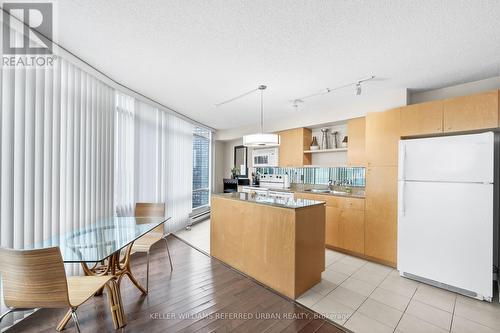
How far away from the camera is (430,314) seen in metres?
2.02

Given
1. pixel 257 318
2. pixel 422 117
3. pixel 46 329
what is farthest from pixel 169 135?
pixel 422 117

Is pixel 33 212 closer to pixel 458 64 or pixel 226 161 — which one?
pixel 458 64

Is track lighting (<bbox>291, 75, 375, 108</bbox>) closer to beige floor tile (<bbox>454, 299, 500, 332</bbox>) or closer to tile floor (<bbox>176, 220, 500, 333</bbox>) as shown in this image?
tile floor (<bbox>176, 220, 500, 333</bbox>)

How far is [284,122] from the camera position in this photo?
4871 millimetres

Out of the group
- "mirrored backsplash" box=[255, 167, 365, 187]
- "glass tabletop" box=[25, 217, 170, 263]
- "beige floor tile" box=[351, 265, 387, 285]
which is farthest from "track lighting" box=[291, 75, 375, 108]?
"glass tabletop" box=[25, 217, 170, 263]

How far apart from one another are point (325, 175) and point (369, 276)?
209cm

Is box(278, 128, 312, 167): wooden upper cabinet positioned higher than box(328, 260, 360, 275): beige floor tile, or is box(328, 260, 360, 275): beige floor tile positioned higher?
box(278, 128, 312, 167): wooden upper cabinet

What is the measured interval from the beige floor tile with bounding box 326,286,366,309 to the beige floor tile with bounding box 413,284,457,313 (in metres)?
0.64

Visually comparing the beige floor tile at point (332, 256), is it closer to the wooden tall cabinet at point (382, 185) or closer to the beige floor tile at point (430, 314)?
the wooden tall cabinet at point (382, 185)

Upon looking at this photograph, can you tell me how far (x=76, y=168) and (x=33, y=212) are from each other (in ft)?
2.14

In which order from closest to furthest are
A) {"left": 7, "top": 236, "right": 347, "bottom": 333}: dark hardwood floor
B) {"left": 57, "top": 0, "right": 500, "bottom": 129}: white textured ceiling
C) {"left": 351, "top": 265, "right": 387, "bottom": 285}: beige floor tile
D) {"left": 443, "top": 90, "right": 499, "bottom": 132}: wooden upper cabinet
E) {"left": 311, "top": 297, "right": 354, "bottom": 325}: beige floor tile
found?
{"left": 57, "top": 0, "right": 500, "bottom": 129}: white textured ceiling, {"left": 7, "top": 236, "right": 347, "bottom": 333}: dark hardwood floor, {"left": 311, "top": 297, "right": 354, "bottom": 325}: beige floor tile, {"left": 443, "top": 90, "right": 499, "bottom": 132}: wooden upper cabinet, {"left": 351, "top": 265, "right": 387, "bottom": 285}: beige floor tile

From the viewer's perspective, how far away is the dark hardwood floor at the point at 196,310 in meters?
1.83

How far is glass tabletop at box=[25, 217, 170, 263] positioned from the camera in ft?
5.20

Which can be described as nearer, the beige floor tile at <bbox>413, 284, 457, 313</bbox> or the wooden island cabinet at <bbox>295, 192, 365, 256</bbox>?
the beige floor tile at <bbox>413, 284, 457, 313</bbox>
